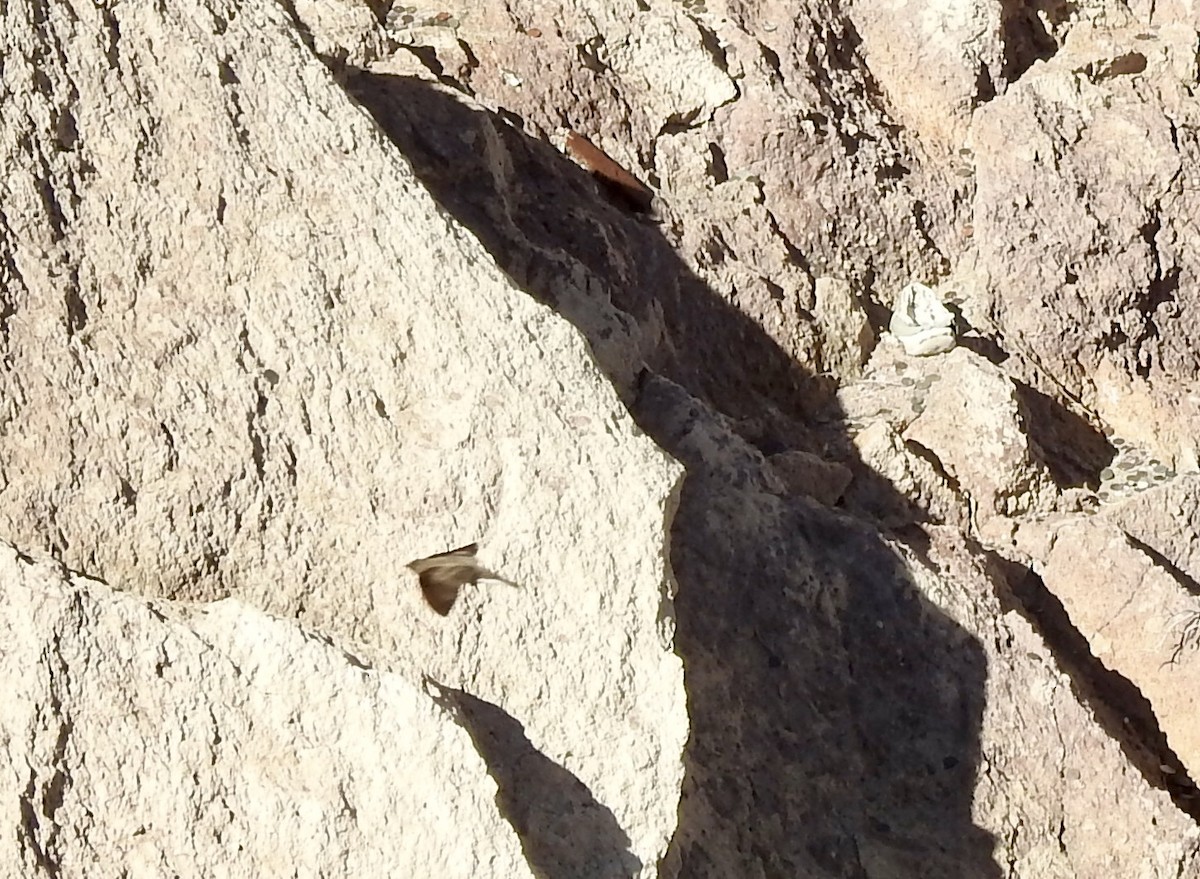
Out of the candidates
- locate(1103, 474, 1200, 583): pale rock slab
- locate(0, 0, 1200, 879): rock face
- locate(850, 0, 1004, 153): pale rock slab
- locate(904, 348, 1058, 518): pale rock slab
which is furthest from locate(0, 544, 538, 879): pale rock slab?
locate(850, 0, 1004, 153): pale rock slab

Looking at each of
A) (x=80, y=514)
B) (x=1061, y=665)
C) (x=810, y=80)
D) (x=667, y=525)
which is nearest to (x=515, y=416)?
(x=667, y=525)

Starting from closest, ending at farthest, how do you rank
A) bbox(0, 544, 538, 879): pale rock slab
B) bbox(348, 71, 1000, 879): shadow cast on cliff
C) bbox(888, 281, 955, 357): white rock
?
1. bbox(0, 544, 538, 879): pale rock slab
2. bbox(348, 71, 1000, 879): shadow cast on cliff
3. bbox(888, 281, 955, 357): white rock

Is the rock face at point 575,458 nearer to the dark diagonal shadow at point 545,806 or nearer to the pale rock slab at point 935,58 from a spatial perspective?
the dark diagonal shadow at point 545,806

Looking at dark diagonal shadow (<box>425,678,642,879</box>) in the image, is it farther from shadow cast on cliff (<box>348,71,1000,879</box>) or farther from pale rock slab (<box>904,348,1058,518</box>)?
pale rock slab (<box>904,348,1058,518</box>)

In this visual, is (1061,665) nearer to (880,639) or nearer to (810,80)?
(880,639)

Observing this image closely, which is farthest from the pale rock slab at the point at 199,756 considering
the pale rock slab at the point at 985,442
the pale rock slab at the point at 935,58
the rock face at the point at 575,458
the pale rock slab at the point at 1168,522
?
the pale rock slab at the point at 935,58

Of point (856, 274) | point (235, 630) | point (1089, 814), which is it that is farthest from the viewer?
point (856, 274)
